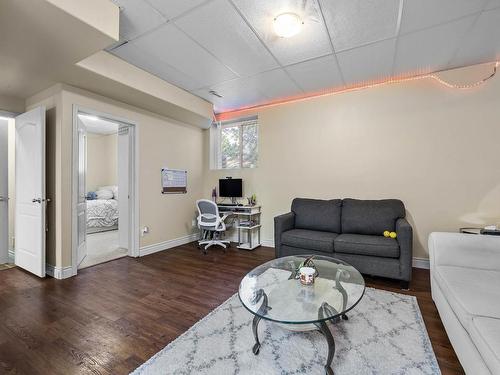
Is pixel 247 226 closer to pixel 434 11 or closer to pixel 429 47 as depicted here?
pixel 429 47

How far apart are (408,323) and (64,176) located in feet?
12.5

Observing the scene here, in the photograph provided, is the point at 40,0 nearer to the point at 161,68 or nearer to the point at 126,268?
the point at 161,68

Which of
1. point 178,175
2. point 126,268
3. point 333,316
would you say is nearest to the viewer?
point 333,316

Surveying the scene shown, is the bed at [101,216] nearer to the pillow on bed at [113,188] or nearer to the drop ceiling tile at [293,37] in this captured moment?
the pillow on bed at [113,188]

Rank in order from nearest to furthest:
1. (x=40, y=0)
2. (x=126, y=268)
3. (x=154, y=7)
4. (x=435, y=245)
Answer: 1. (x=40, y=0)
2. (x=154, y=7)
3. (x=435, y=245)
4. (x=126, y=268)

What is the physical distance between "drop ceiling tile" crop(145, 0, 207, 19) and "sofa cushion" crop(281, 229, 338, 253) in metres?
2.66

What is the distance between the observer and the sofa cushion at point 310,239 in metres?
2.98

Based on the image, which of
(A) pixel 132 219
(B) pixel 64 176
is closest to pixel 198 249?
(A) pixel 132 219

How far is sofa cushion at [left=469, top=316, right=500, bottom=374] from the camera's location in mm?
1051

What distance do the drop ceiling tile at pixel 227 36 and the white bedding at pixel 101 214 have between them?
4.46 metres

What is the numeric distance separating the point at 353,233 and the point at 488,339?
2.11 meters

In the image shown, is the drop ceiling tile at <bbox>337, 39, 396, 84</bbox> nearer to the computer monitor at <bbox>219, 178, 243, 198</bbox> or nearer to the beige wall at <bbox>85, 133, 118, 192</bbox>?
the computer monitor at <bbox>219, 178, 243, 198</bbox>

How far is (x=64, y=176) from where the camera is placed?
2.92 m

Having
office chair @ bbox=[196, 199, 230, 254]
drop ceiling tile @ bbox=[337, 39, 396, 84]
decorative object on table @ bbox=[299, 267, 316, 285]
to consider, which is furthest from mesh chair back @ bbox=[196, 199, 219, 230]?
drop ceiling tile @ bbox=[337, 39, 396, 84]
